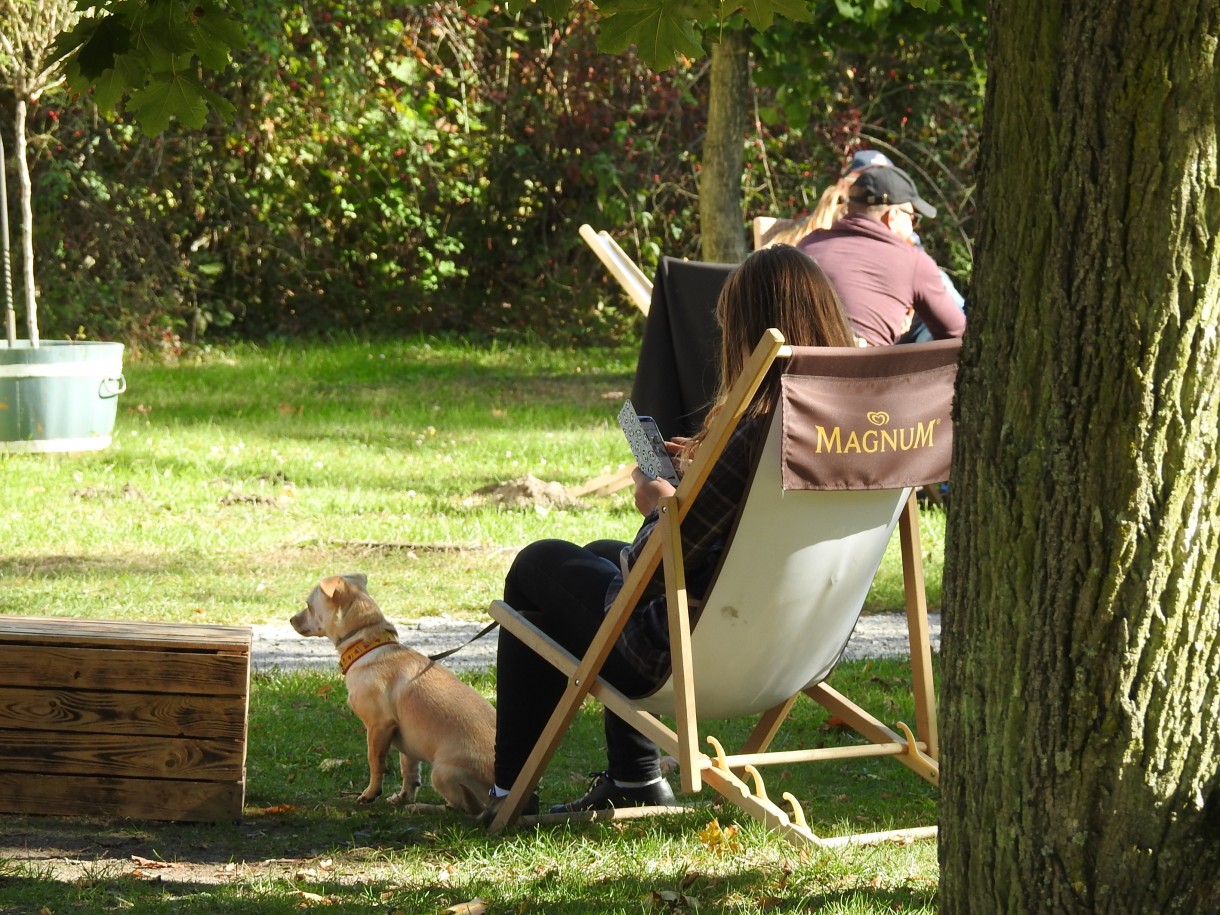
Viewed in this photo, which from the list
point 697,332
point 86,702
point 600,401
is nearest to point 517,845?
point 86,702

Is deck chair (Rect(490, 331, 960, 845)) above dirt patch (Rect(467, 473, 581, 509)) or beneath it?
above

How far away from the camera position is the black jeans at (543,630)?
3.89 m

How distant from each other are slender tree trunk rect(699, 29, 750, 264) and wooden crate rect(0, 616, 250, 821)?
25.2 feet

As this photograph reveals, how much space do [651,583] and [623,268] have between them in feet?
14.0

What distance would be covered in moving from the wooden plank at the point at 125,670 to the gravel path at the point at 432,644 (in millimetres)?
1732

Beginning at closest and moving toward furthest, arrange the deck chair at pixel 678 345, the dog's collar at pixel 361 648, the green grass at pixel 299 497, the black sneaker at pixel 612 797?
the black sneaker at pixel 612 797, the dog's collar at pixel 361 648, the deck chair at pixel 678 345, the green grass at pixel 299 497

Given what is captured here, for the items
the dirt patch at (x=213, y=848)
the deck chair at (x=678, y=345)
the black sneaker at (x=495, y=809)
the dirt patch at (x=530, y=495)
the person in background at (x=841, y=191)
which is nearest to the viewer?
the dirt patch at (x=213, y=848)

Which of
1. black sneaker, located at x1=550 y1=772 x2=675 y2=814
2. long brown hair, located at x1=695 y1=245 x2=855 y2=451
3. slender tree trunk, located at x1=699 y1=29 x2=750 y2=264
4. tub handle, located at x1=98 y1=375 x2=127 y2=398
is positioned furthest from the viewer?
slender tree trunk, located at x1=699 y1=29 x2=750 y2=264

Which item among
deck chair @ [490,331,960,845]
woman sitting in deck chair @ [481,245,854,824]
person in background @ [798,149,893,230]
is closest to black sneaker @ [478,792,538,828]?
woman sitting in deck chair @ [481,245,854,824]

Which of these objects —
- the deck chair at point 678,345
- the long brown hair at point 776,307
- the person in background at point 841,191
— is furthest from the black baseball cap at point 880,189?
the long brown hair at point 776,307

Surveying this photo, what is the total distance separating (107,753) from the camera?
3.88m

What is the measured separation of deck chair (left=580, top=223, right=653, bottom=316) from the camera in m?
7.63

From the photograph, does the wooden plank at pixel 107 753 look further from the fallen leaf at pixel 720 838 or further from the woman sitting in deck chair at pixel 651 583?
the fallen leaf at pixel 720 838

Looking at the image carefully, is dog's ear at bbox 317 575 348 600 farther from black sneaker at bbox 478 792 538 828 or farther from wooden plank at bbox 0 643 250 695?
black sneaker at bbox 478 792 538 828
